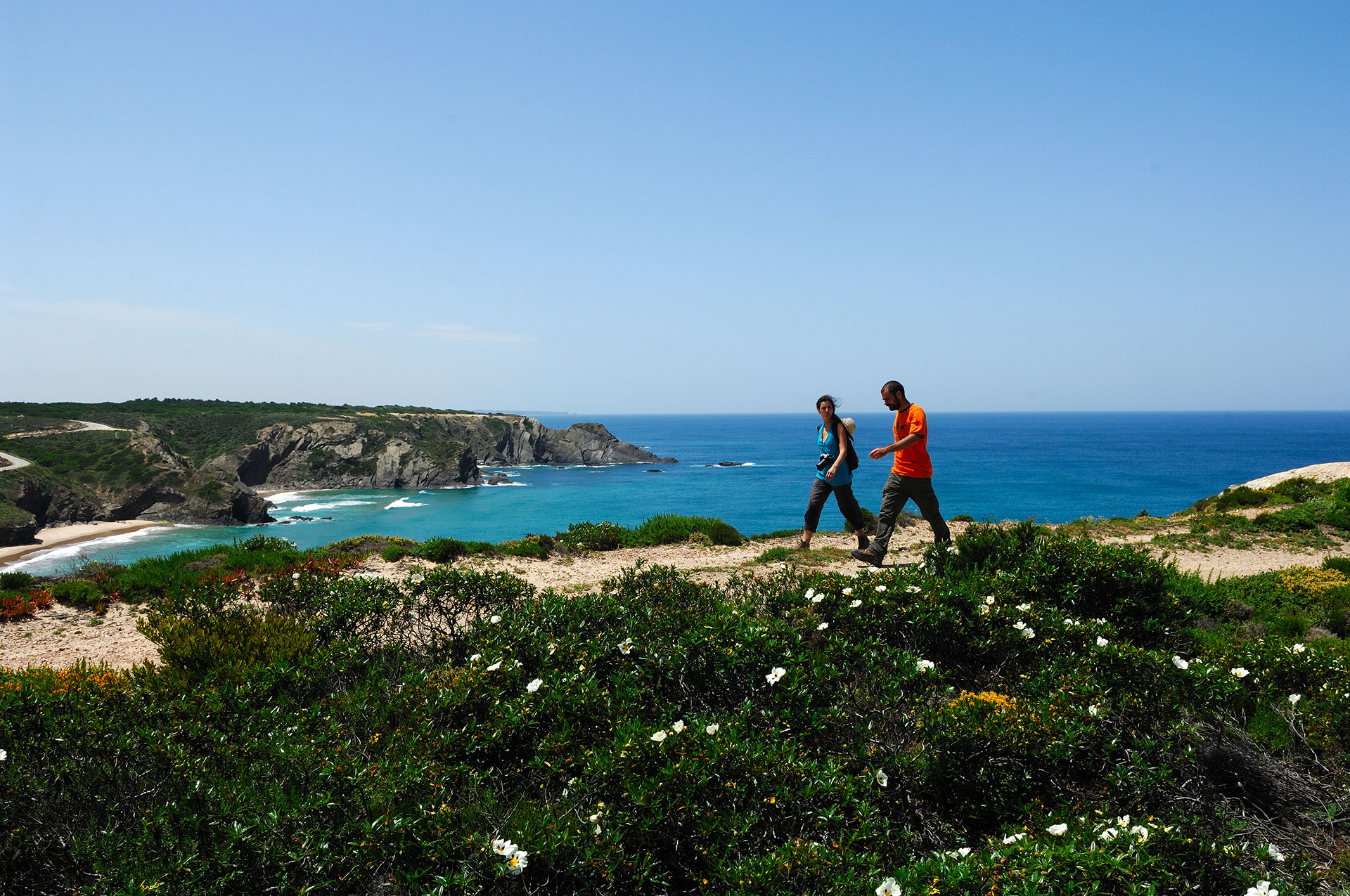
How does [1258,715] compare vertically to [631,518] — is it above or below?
above

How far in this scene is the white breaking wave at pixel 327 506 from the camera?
213 ft

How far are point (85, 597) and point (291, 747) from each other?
874 cm

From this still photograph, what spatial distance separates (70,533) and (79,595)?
2086 inches

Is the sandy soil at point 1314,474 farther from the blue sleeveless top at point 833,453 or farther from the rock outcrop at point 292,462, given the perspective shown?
the rock outcrop at point 292,462

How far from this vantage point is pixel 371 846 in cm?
280

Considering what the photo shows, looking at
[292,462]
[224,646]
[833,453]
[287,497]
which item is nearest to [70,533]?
[287,497]

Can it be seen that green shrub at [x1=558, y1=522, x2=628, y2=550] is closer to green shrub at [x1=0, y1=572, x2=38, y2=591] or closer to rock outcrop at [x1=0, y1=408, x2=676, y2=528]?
green shrub at [x1=0, y1=572, x2=38, y2=591]

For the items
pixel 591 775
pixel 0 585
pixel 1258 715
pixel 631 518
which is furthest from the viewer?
pixel 631 518

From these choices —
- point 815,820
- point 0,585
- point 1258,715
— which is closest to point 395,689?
point 815,820

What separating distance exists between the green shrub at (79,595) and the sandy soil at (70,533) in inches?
1517

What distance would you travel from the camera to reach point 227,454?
265 feet

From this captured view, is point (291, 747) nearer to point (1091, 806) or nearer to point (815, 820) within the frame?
point (815, 820)

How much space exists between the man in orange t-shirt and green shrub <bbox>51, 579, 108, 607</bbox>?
11167 millimetres

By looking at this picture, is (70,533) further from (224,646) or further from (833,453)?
(833,453)
